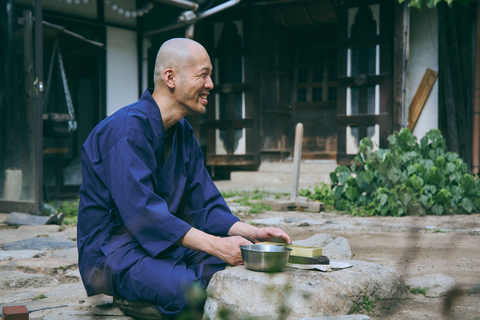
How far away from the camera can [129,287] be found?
2.13 meters

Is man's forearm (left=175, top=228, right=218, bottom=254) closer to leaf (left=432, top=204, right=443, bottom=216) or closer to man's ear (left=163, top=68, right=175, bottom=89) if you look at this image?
man's ear (left=163, top=68, right=175, bottom=89)

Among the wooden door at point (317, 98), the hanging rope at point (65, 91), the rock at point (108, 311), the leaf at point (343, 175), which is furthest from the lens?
the wooden door at point (317, 98)

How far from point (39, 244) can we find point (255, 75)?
6.21 meters

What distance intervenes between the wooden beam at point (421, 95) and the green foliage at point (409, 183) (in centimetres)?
259

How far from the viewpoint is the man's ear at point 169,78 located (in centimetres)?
232

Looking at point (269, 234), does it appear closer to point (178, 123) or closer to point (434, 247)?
point (178, 123)

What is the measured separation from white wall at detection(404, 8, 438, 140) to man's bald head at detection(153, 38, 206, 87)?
6459 mm

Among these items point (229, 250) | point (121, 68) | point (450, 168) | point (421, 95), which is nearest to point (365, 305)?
point (229, 250)

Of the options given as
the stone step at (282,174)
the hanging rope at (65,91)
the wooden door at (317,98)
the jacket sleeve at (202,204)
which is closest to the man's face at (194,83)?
the jacket sleeve at (202,204)

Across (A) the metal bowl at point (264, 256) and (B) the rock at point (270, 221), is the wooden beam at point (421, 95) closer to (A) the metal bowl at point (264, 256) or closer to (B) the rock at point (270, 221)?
(B) the rock at point (270, 221)

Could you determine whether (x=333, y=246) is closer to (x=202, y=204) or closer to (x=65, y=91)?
(x=202, y=204)

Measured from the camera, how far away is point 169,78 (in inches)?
91.4

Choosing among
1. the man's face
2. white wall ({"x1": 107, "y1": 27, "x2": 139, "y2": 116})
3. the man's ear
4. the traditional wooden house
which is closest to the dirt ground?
the man's face

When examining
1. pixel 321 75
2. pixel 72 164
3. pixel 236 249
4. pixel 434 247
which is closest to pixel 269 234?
pixel 236 249
